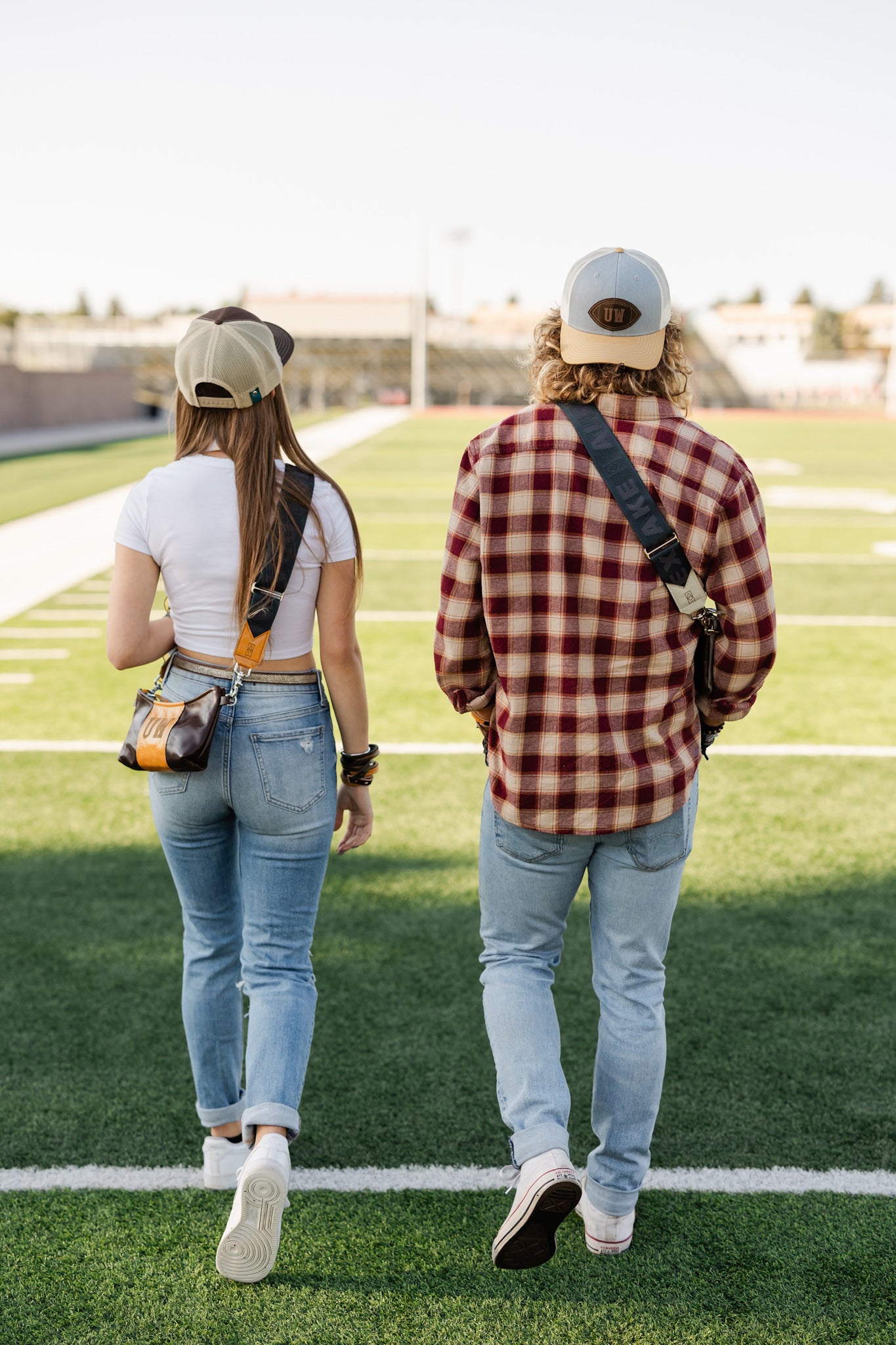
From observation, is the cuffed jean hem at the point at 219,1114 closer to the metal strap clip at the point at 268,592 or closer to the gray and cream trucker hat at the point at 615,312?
the metal strap clip at the point at 268,592

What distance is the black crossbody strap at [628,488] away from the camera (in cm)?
210

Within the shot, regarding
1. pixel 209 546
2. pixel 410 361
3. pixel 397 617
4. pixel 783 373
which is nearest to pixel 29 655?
pixel 397 617

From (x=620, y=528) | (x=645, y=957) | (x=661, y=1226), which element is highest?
(x=620, y=528)

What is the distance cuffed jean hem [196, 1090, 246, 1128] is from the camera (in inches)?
107

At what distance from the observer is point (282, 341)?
8.00 ft

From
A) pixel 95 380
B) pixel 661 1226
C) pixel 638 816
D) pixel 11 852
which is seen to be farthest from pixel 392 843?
pixel 95 380

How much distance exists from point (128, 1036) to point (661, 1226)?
159 centimetres

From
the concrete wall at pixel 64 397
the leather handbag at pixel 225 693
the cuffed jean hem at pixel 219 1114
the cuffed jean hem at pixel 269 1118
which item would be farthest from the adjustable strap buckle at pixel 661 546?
the concrete wall at pixel 64 397

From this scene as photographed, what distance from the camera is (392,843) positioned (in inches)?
194

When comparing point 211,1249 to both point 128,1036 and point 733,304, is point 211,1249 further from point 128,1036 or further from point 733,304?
point 733,304

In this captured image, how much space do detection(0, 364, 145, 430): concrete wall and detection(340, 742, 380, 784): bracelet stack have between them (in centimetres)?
3172

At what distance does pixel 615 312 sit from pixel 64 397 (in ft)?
126

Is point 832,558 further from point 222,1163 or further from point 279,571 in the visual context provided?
point 279,571

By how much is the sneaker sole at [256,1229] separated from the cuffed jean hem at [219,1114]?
47 centimetres
